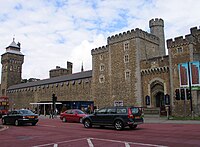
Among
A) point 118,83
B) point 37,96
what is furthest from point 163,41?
point 37,96

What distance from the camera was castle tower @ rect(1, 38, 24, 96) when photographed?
7212 centimetres

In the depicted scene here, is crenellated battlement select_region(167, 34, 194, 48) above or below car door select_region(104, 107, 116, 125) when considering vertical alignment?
above

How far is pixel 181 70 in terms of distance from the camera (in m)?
29.5

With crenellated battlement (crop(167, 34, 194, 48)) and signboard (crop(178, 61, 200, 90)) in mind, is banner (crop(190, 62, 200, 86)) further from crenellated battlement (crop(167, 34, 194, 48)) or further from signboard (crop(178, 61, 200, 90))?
crenellated battlement (crop(167, 34, 194, 48))

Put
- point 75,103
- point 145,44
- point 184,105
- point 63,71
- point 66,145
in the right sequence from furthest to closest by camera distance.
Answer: point 63,71 → point 75,103 → point 145,44 → point 184,105 → point 66,145

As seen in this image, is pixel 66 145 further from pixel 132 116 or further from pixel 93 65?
pixel 93 65

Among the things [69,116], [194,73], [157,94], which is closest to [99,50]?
[157,94]

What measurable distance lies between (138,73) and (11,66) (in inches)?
1957

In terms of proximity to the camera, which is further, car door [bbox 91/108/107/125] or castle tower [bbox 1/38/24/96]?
castle tower [bbox 1/38/24/96]

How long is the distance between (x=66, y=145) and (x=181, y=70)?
76.1ft

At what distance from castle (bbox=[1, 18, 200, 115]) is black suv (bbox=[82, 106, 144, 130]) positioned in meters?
13.5

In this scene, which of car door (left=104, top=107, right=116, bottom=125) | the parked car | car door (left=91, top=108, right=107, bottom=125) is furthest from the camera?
the parked car

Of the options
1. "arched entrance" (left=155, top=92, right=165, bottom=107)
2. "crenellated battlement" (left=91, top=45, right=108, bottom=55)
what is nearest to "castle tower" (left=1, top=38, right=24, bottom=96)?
"crenellated battlement" (left=91, top=45, right=108, bottom=55)

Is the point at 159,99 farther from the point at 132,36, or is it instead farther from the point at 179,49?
the point at 132,36
